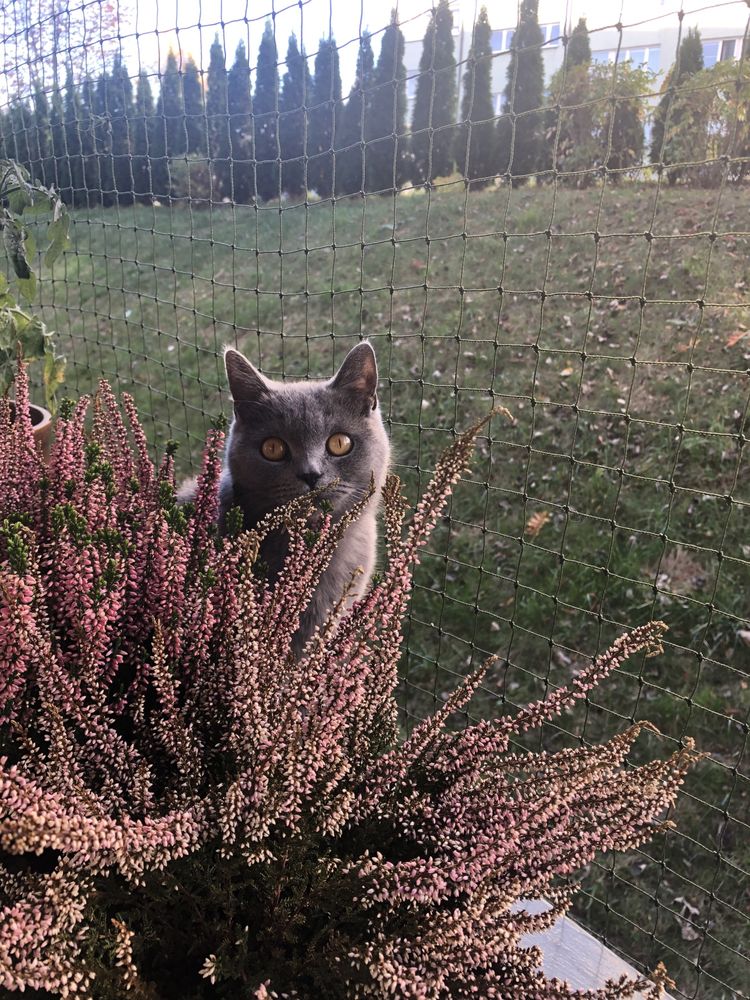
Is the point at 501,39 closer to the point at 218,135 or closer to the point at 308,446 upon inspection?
the point at 308,446

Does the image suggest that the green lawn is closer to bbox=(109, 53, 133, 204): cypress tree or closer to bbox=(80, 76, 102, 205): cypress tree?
bbox=(80, 76, 102, 205): cypress tree

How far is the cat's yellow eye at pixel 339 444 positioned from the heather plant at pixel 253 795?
66 cm

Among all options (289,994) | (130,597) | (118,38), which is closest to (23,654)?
(130,597)

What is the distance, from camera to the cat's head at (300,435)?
5.20 feet

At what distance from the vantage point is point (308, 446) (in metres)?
1.60

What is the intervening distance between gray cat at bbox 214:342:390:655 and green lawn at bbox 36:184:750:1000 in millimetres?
221

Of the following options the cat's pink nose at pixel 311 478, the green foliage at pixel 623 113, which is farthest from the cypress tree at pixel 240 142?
the cat's pink nose at pixel 311 478

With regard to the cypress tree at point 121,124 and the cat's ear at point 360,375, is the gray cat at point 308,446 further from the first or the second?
the cypress tree at point 121,124

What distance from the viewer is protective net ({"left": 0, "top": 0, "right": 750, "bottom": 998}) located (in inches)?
71.9

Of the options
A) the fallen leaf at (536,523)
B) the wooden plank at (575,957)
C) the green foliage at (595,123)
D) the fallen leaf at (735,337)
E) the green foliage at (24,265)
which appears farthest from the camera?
the fallen leaf at (735,337)

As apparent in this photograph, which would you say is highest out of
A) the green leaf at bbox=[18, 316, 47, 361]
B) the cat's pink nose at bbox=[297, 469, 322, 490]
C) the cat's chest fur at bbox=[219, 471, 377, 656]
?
the green leaf at bbox=[18, 316, 47, 361]

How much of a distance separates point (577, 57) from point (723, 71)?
43 centimetres

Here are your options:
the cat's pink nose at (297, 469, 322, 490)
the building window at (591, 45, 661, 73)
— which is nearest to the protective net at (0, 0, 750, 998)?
the building window at (591, 45, 661, 73)

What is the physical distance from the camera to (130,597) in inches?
36.9
